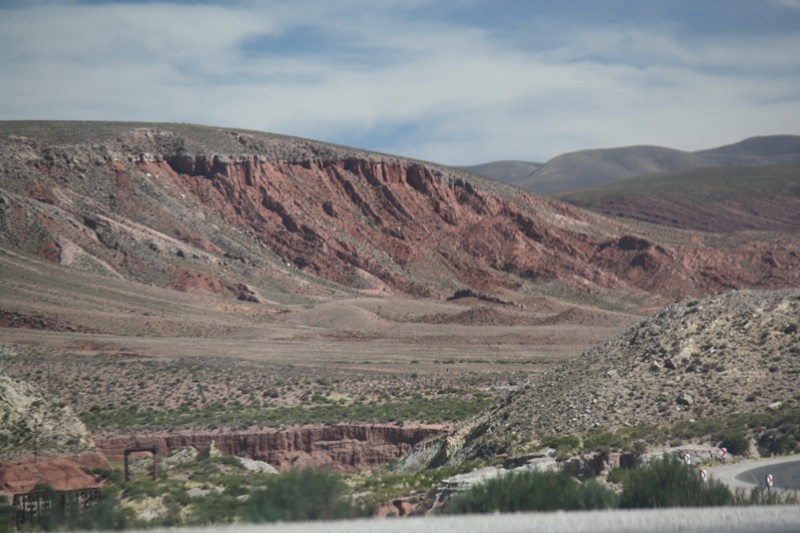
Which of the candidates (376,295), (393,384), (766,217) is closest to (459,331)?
(376,295)

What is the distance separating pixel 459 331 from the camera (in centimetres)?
7356

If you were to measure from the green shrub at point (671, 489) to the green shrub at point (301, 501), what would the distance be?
516 centimetres

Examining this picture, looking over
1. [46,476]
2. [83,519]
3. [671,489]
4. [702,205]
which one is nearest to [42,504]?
[83,519]

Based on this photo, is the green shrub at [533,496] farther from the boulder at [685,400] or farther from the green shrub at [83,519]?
the boulder at [685,400]

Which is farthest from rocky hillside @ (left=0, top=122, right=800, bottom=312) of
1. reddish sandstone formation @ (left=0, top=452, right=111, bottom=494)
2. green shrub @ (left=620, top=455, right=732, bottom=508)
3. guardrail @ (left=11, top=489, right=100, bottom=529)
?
green shrub @ (left=620, top=455, right=732, bottom=508)

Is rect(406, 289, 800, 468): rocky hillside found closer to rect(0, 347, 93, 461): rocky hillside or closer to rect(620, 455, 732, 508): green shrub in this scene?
rect(620, 455, 732, 508): green shrub

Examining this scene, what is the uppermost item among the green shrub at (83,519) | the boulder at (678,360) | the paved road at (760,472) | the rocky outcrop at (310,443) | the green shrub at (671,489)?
the boulder at (678,360)

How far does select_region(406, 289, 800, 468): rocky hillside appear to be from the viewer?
2275cm

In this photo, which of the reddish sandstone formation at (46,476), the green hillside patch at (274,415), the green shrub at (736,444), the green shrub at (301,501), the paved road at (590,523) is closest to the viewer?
the paved road at (590,523)

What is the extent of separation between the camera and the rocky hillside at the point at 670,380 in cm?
2275

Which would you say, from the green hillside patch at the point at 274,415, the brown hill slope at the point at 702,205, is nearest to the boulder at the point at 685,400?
the green hillside patch at the point at 274,415

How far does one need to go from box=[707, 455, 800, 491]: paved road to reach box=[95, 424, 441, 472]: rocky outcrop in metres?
14.7

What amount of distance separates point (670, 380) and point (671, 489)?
369 inches

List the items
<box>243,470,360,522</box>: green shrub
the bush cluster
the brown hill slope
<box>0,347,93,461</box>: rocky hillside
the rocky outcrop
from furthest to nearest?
the brown hill slope
the rocky outcrop
<box>0,347,93,461</box>: rocky hillside
<box>243,470,360,522</box>: green shrub
the bush cluster
